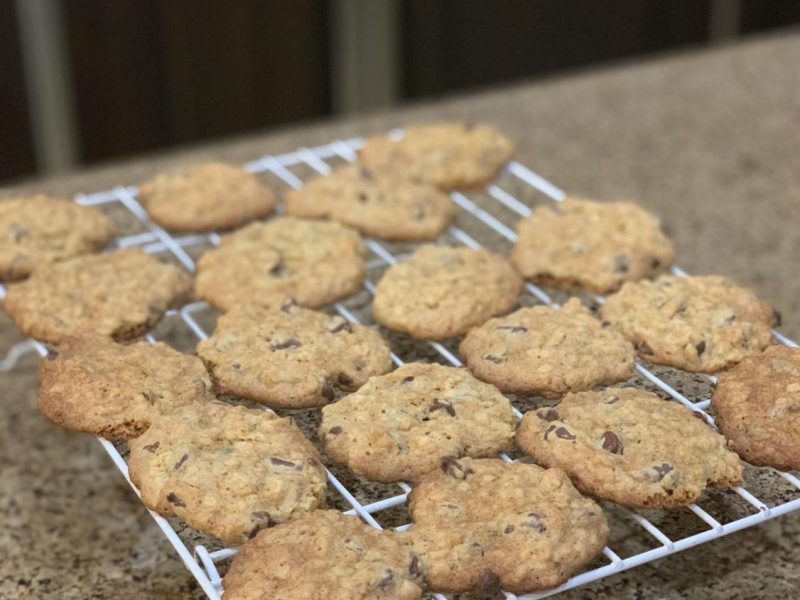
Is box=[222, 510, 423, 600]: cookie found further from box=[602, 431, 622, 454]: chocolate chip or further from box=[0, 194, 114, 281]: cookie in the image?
box=[0, 194, 114, 281]: cookie

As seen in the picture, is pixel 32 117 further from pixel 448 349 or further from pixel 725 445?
pixel 725 445

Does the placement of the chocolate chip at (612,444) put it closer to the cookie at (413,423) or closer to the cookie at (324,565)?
the cookie at (413,423)

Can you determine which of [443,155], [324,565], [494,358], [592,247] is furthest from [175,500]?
[443,155]

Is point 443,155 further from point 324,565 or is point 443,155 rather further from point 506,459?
point 324,565

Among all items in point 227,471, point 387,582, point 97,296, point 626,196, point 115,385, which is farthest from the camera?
point 626,196

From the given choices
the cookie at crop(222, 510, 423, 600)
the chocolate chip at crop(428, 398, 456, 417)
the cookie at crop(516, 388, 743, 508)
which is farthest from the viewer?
the chocolate chip at crop(428, 398, 456, 417)

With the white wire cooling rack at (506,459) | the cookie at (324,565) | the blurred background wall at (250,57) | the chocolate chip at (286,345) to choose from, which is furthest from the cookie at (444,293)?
the blurred background wall at (250,57)

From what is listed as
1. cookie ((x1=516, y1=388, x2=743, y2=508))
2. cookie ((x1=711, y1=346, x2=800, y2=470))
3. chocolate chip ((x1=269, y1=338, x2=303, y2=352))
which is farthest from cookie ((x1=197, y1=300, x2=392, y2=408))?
cookie ((x1=711, y1=346, x2=800, y2=470))
